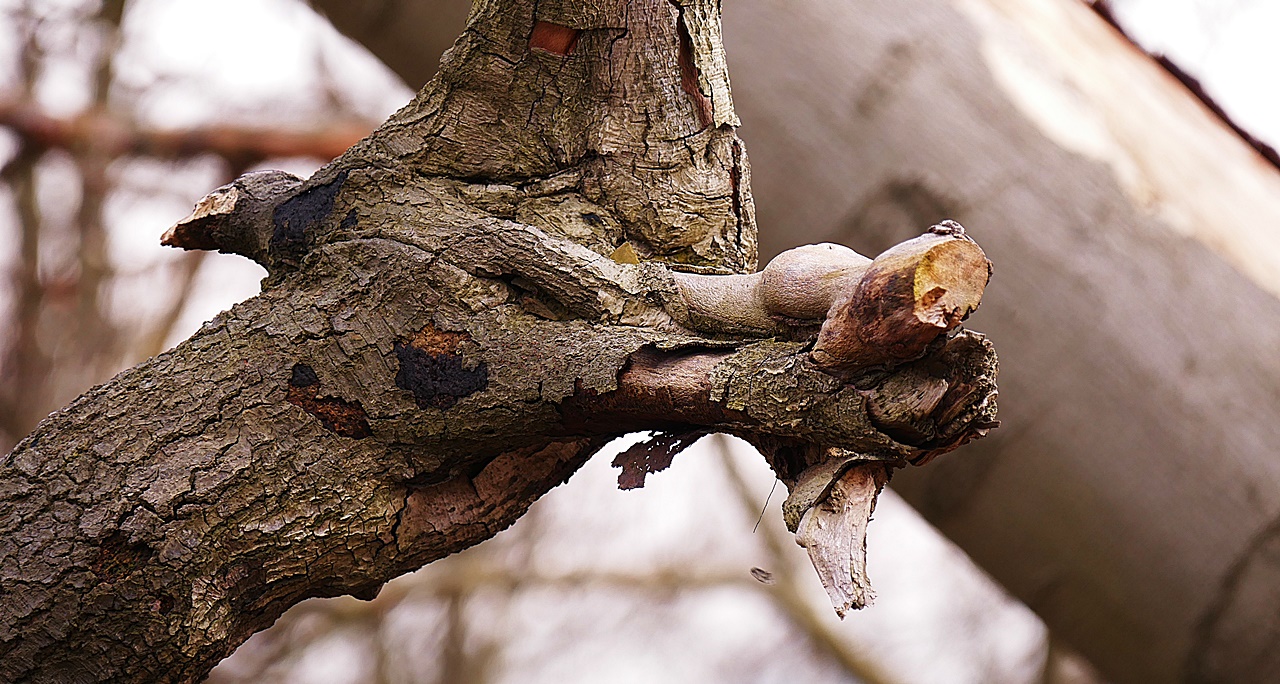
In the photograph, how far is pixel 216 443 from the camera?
0.34 metres

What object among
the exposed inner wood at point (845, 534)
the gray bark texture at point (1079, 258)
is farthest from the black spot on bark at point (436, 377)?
the gray bark texture at point (1079, 258)

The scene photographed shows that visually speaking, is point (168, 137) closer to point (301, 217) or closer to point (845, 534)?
point (301, 217)

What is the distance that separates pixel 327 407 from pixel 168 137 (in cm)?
98

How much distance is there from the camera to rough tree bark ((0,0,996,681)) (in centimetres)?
32

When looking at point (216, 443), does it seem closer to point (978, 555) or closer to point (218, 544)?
point (218, 544)

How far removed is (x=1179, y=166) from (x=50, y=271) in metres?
1.14

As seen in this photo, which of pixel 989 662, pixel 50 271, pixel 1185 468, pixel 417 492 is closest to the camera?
pixel 417 492

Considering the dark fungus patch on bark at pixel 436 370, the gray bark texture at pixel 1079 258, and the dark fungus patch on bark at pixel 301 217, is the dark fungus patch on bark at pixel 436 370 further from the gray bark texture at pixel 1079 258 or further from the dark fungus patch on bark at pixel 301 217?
the gray bark texture at pixel 1079 258

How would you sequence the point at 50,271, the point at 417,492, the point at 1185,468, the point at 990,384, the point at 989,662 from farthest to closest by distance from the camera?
the point at 989,662 → the point at 50,271 → the point at 1185,468 → the point at 417,492 → the point at 990,384

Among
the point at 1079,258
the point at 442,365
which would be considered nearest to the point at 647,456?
the point at 442,365

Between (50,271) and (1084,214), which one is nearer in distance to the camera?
(1084,214)

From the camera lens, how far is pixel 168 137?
118 cm

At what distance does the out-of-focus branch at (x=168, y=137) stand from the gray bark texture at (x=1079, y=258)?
70 cm

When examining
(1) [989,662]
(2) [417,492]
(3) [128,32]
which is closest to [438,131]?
(2) [417,492]
